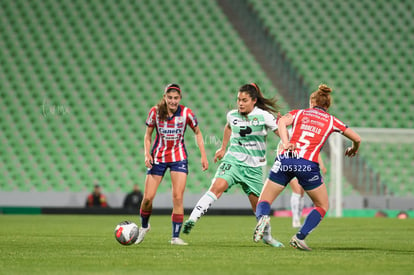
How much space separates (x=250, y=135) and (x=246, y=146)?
144 mm

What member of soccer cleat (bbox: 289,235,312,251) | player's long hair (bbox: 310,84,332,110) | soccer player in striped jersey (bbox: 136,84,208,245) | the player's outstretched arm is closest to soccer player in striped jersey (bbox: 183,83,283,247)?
soccer player in striped jersey (bbox: 136,84,208,245)

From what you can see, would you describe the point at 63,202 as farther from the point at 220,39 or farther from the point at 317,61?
the point at 317,61

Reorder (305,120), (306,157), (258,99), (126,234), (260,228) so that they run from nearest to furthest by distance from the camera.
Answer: (260,228) → (306,157) → (305,120) → (126,234) → (258,99)

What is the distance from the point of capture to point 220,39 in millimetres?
24484

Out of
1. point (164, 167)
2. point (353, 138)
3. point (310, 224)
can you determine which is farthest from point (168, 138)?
point (353, 138)

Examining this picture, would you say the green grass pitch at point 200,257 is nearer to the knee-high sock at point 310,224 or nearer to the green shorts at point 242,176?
the knee-high sock at point 310,224

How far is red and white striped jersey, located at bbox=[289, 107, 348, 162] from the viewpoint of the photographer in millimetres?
7734

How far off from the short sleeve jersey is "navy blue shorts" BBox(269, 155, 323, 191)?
0.78m

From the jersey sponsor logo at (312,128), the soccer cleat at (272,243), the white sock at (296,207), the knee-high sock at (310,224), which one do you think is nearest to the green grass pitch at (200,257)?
the soccer cleat at (272,243)

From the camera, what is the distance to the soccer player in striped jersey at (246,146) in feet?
27.8

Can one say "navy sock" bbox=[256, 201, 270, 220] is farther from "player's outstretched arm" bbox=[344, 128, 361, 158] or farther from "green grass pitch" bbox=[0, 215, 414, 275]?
"player's outstretched arm" bbox=[344, 128, 361, 158]

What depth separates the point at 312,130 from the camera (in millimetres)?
7777

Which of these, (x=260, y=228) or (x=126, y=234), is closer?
(x=260, y=228)

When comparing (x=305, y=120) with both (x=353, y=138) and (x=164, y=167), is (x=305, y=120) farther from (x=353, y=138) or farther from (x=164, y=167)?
(x=164, y=167)
